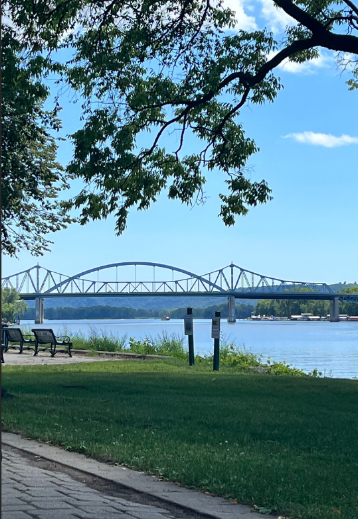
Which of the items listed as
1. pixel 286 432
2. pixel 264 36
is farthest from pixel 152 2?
pixel 286 432

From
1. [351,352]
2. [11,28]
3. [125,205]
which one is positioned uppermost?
[11,28]

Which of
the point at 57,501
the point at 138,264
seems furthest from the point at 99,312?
the point at 57,501

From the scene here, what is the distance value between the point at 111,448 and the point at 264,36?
938 cm

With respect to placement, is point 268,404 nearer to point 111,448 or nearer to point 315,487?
point 111,448

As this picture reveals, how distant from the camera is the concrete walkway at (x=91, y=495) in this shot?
4129mm

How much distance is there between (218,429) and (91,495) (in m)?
2.83

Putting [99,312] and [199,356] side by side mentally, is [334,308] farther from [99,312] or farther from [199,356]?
[199,356]

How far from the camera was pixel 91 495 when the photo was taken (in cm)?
461

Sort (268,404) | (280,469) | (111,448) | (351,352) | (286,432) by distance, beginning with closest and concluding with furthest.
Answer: (280,469) < (111,448) < (286,432) < (268,404) < (351,352)

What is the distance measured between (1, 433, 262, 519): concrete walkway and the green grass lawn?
25cm

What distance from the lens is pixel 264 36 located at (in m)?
12.8

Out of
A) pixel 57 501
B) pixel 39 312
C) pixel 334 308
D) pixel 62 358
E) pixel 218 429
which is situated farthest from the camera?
pixel 334 308

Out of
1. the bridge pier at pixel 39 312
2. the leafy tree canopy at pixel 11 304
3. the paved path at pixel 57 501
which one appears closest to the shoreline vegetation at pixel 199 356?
the paved path at pixel 57 501

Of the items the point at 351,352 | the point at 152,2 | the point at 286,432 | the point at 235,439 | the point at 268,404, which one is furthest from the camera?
the point at 351,352
